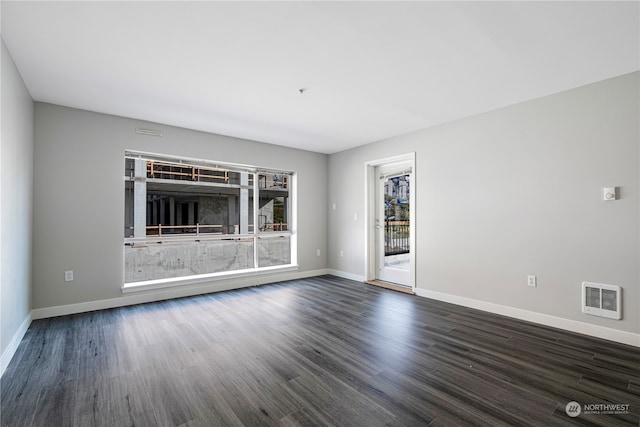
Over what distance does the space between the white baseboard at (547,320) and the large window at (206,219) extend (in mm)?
2964

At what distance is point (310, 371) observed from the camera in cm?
218

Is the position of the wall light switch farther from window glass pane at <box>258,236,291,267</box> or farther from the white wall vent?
window glass pane at <box>258,236,291,267</box>

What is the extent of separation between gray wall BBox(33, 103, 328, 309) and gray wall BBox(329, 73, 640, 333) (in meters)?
3.96

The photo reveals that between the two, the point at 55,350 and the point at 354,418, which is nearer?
the point at 354,418

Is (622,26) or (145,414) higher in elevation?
(622,26)

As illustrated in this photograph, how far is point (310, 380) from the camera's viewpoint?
2.06 meters

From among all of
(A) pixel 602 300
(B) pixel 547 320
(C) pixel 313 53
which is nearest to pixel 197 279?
(C) pixel 313 53

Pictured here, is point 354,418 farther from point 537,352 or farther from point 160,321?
point 160,321

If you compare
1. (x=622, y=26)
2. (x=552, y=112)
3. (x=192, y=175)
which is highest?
(x=622, y=26)

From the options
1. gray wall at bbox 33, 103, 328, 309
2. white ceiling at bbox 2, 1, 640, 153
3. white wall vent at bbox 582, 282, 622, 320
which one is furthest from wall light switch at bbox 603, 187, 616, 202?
gray wall at bbox 33, 103, 328, 309

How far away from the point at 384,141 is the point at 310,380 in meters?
3.95

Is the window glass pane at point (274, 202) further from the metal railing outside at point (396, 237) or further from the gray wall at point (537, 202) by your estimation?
the gray wall at point (537, 202)

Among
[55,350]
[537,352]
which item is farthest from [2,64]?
[537,352]

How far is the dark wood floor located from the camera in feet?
5.57
